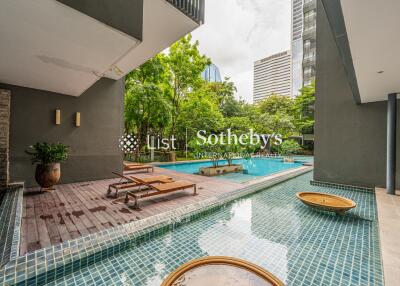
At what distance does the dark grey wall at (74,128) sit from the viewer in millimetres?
4590

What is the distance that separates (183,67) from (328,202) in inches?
476

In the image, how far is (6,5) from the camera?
1799 millimetres

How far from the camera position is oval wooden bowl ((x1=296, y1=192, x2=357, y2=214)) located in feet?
11.1

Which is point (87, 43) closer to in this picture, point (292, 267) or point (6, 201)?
point (6, 201)

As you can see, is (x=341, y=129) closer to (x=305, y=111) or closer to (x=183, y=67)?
(x=183, y=67)

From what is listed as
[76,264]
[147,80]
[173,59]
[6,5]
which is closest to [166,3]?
[6,5]

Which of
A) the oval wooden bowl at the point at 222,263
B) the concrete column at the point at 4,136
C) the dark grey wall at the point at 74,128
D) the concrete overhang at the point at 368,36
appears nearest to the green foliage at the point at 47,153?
the concrete column at the point at 4,136

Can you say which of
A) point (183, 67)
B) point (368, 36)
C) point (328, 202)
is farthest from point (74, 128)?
point (183, 67)

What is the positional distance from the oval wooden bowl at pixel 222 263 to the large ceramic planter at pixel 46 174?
4.34 m

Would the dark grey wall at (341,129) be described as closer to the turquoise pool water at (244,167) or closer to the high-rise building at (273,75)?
the turquoise pool water at (244,167)

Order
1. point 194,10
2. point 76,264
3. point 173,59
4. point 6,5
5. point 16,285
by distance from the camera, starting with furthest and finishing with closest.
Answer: point 173,59, point 194,10, point 76,264, point 6,5, point 16,285

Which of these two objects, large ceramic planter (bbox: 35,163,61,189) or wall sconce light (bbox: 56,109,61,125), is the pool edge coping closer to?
large ceramic planter (bbox: 35,163,61,189)

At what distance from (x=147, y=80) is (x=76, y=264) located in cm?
1117

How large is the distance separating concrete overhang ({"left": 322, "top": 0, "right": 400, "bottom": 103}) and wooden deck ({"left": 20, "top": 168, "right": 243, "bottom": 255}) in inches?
148
